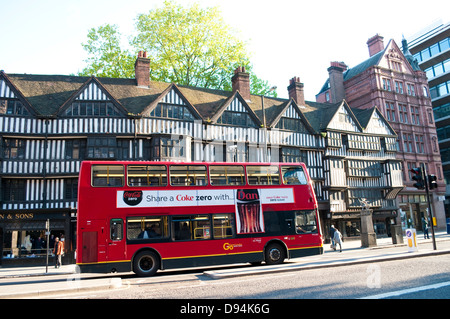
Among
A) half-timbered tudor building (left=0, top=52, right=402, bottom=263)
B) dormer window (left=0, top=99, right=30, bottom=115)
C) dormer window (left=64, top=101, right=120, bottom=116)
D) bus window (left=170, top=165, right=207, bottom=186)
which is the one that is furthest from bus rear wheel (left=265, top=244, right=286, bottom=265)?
dormer window (left=0, top=99, right=30, bottom=115)

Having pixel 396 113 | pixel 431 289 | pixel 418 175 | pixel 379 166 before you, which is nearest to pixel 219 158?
pixel 418 175

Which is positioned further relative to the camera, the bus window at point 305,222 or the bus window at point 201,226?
the bus window at point 305,222

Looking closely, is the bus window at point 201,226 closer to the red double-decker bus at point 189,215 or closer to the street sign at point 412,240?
the red double-decker bus at point 189,215

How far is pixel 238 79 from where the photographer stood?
1183 inches

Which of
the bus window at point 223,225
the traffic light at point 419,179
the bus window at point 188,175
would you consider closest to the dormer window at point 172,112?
the bus window at point 188,175

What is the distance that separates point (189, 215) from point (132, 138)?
1171cm

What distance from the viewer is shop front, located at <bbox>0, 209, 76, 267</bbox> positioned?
21.4 m

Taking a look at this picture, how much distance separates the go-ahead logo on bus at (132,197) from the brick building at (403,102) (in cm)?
3057

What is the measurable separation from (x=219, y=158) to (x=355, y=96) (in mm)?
21619

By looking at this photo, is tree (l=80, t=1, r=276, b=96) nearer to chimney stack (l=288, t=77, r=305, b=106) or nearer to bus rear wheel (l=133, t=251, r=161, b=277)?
chimney stack (l=288, t=77, r=305, b=106)

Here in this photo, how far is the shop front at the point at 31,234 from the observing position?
70.2 feet

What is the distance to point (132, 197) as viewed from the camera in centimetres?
1306

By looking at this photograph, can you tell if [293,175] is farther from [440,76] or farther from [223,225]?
[440,76]
